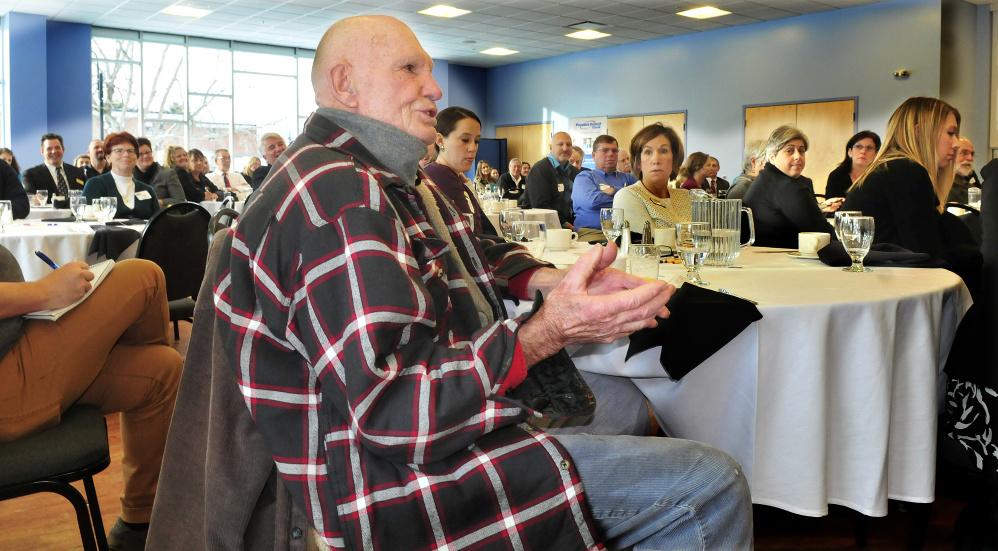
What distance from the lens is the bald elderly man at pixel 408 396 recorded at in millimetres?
985

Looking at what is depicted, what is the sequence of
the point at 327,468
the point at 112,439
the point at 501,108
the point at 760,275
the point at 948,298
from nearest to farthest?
the point at 327,468 < the point at 948,298 < the point at 760,275 < the point at 112,439 < the point at 501,108

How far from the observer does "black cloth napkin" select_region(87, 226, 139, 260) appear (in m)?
3.69

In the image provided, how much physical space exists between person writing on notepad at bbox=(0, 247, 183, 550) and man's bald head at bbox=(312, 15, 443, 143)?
0.73 metres

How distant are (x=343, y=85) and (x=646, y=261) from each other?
957mm

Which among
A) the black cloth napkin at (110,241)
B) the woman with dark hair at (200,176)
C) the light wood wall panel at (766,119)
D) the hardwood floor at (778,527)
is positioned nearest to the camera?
the hardwood floor at (778,527)

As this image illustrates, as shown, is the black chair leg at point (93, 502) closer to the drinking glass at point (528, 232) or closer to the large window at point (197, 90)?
the drinking glass at point (528, 232)

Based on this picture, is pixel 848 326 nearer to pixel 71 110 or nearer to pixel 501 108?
pixel 71 110

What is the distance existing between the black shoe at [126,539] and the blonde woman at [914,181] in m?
2.85

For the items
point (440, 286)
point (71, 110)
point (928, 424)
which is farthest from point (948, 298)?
point (71, 110)

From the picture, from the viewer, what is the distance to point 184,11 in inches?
431

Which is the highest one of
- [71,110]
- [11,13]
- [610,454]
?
[11,13]

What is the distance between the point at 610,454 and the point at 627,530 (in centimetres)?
12

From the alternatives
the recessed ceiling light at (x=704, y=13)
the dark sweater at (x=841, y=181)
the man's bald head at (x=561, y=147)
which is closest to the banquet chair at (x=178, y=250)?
Answer: the dark sweater at (x=841, y=181)

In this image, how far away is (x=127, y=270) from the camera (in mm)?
1742
